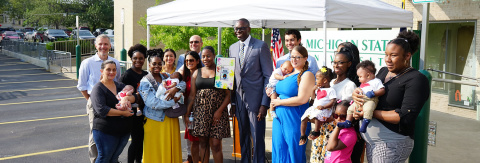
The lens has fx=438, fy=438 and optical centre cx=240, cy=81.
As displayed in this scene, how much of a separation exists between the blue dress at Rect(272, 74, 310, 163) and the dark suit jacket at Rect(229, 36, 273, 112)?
38cm

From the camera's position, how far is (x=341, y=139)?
13.6 ft

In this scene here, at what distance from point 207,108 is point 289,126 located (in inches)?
42.9

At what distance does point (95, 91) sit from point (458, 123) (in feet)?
28.8

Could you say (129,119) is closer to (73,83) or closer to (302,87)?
(302,87)

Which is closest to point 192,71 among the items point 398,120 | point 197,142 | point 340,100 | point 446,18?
point 197,142

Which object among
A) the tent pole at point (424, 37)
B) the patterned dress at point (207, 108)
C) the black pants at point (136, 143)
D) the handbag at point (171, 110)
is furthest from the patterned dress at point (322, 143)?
the black pants at point (136, 143)

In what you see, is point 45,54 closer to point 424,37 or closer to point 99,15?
point 424,37

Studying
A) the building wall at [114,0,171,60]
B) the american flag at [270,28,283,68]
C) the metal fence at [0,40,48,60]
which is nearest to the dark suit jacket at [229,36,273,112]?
the american flag at [270,28,283,68]

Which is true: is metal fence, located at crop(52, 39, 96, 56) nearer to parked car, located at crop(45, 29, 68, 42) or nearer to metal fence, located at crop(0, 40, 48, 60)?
metal fence, located at crop(0, 40, 48, 60)

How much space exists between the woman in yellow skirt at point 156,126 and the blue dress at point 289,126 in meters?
1.32

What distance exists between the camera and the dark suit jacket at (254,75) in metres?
5.46

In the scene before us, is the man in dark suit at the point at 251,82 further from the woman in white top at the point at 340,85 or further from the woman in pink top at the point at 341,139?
the woman in pink top at the point at 341,139

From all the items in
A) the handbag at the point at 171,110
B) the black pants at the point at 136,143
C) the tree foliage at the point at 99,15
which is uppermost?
the tree foliage at the point at 99,15

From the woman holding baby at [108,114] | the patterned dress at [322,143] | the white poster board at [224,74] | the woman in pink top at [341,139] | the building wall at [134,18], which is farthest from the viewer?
the building wall at [134,18]
